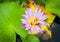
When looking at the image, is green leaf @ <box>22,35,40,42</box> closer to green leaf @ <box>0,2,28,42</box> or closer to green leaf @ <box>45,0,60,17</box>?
green leaf @ <box>0,2,28,42</box>

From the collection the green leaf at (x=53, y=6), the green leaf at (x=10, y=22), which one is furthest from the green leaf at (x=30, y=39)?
the green leaf at (x=53, y=6)

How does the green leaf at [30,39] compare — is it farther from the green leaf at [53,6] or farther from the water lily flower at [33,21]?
the green leaf at [53,6]

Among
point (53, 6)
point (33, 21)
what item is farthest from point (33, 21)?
point (53, 6)

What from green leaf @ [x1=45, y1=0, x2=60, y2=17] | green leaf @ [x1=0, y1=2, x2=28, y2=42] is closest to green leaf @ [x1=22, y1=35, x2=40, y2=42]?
green leaf @ [x1=0, y1=2, x2=28, y2=42]

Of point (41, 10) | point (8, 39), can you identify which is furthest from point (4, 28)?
point (41, 10)

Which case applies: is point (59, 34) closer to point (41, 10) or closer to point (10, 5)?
point (41, 10)

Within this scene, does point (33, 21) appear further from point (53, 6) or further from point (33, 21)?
point (53, 6)
